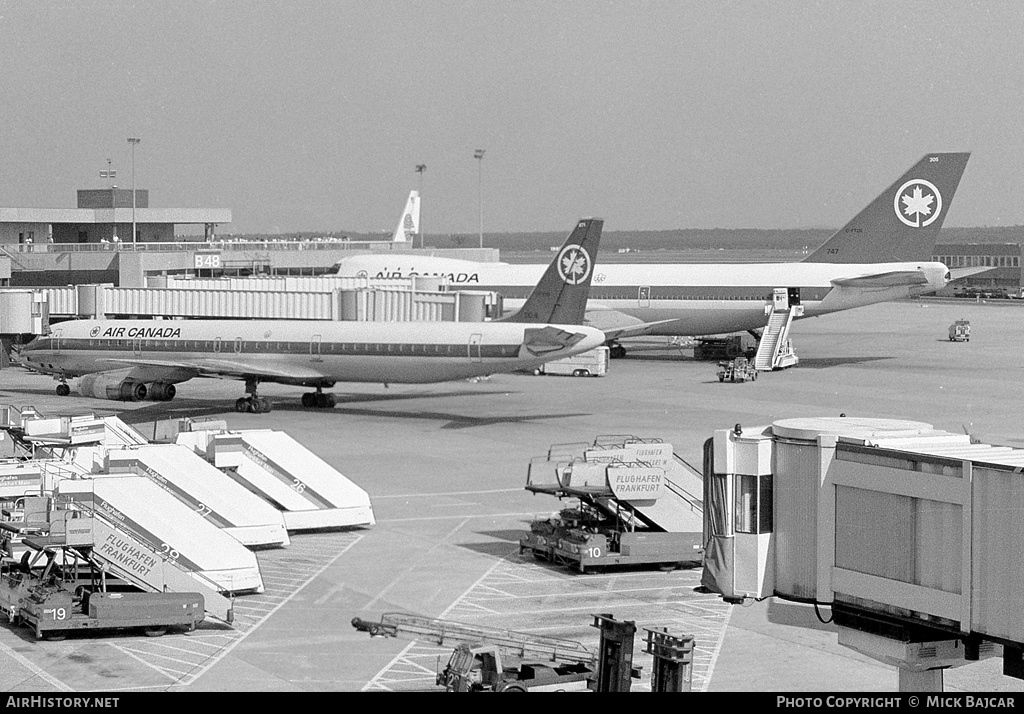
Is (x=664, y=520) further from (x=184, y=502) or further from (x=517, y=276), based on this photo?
(x=517, y=276)

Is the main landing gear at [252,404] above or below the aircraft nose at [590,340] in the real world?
below

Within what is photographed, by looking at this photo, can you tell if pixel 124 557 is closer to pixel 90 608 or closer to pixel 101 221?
pixel 90 608

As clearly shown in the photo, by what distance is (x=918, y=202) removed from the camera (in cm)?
8119

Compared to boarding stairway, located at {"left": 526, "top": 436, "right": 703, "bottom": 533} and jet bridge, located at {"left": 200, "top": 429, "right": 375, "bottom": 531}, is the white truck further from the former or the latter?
boarding stairway, located at {"left": 526, "top": 436, "right": 703, "bottom": 533}

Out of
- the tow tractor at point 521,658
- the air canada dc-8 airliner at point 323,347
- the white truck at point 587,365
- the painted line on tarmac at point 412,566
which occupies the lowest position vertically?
the painted line on tarmac at point 412,566

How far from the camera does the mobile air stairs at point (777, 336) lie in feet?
254

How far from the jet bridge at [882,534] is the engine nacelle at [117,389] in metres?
49.6

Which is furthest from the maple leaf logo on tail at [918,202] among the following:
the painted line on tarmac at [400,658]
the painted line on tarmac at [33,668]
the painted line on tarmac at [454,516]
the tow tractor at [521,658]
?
the painted line on tarmac at [33,668]

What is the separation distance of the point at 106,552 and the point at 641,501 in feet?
41.7

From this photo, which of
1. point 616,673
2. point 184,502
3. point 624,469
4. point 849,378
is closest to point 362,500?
point 184,502

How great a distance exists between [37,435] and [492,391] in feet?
107

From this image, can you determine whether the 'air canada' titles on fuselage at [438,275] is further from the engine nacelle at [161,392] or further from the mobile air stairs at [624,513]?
the mobile air stairs at [624,513]

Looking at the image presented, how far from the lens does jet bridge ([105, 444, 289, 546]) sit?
107 feet

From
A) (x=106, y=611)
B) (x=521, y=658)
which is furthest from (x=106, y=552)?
(x=521, y=658)
